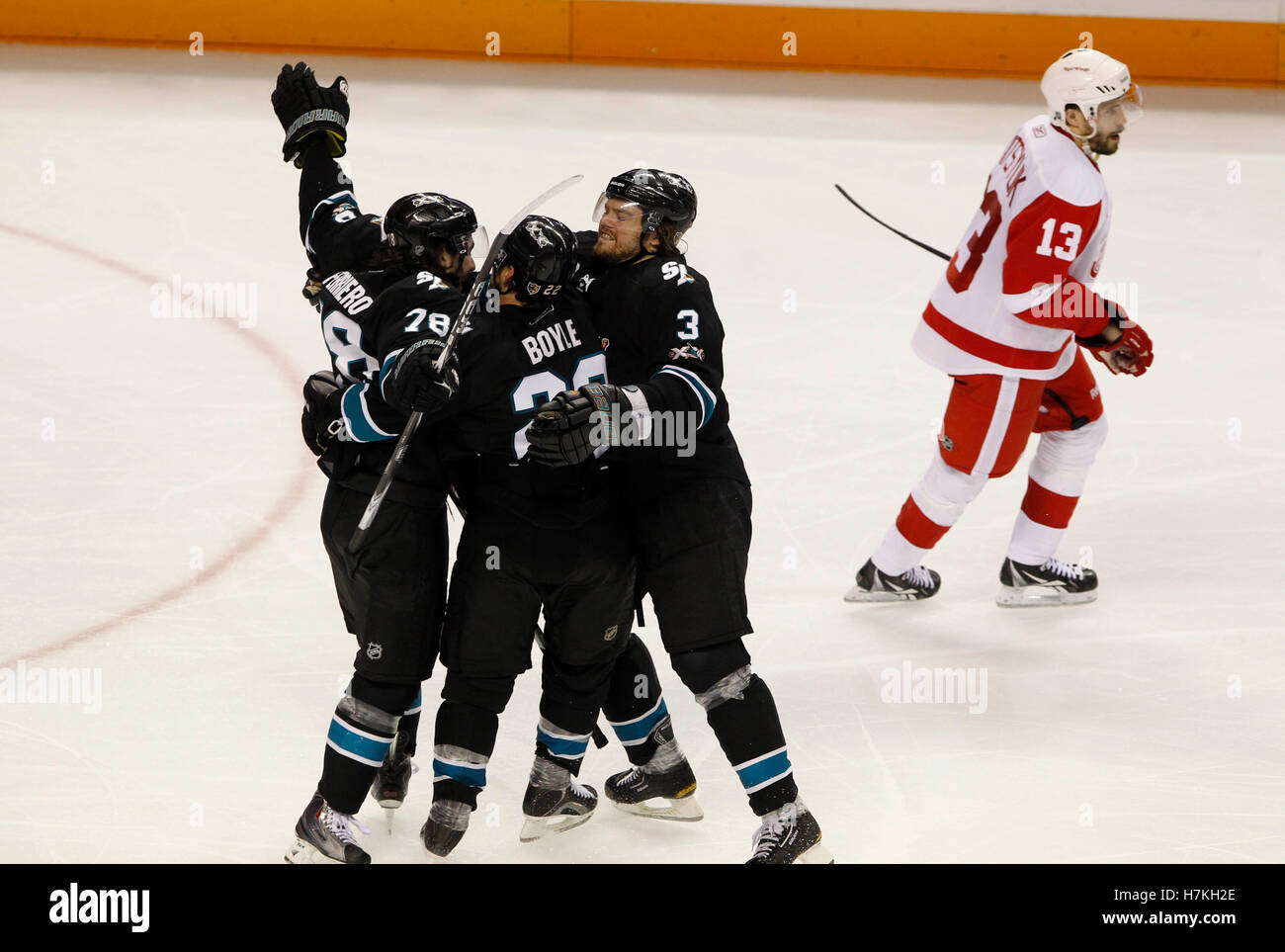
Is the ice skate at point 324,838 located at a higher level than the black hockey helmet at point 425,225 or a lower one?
lower

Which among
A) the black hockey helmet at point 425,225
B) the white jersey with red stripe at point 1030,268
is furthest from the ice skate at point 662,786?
the white jersey with red stripe at point 1030,268

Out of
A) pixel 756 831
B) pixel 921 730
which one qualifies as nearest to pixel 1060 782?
pixel 921 730

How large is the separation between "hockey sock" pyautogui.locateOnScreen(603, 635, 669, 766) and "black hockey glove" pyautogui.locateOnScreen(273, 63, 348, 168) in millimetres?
1296

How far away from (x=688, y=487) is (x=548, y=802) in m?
0.72

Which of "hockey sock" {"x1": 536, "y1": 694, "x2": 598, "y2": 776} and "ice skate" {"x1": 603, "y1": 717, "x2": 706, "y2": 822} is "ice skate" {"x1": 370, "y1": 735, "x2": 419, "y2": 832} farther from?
"ice skate" {"x1": 603, "y1": 717, "x2": 706, "y2": 822}

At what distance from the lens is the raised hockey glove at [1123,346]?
4277mm

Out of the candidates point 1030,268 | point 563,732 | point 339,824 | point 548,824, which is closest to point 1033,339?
point 1030,268

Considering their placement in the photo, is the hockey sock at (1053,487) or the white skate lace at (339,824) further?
the hockey sock at (1053,487)

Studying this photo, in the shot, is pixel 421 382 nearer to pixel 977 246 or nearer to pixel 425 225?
pixel 425 225

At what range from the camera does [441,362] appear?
9.91 ft

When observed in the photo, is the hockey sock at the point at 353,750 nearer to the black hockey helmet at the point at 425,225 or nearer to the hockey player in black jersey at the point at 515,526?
the hockey player in black jersey at the point at 515,526

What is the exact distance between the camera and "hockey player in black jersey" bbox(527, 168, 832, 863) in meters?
3.30

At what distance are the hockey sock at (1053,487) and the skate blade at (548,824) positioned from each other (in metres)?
1.73
